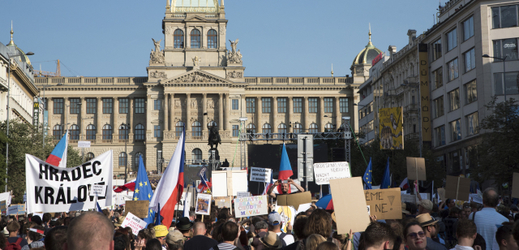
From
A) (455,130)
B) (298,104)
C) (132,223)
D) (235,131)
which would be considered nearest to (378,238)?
(132,223)

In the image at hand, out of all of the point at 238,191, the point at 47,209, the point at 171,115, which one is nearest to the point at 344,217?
the point at 47,209

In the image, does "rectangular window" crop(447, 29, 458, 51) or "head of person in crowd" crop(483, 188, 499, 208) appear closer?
"head of person in crowd" crop(483, 188, 499, 208)

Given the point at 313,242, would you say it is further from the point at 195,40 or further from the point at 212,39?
the point at 212,39

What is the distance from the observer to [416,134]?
63.2 metres

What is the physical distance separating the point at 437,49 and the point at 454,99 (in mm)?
5734

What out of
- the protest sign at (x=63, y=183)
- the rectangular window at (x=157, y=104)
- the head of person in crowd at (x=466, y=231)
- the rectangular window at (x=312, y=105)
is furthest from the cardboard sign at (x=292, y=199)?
the rectangular window at (x=312, y=105)

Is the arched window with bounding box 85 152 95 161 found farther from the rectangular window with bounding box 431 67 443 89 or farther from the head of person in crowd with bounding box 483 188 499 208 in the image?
the head of person in crowd with bounding box 483 188 499 208

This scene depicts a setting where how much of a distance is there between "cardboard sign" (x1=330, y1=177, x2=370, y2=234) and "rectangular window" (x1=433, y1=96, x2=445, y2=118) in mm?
51026

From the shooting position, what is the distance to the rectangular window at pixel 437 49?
189 feet

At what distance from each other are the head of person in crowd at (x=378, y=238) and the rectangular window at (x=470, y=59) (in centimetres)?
4730

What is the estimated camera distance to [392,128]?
40.8 meters

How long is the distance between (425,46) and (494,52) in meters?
11.4

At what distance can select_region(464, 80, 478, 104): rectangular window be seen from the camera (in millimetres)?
50750

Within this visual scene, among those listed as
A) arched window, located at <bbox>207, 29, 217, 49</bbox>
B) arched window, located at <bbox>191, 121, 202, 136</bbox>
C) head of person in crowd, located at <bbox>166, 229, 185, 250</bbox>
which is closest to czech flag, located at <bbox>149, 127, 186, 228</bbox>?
head of person in crowd, located at <bbox>166, 229, 185, 250</bbox>
